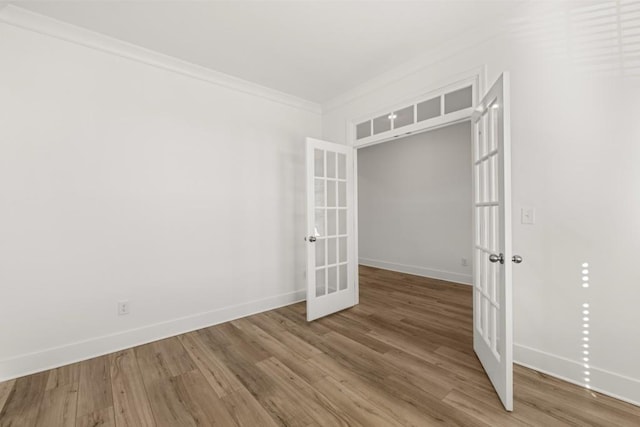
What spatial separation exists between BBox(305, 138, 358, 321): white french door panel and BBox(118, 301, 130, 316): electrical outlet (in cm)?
175

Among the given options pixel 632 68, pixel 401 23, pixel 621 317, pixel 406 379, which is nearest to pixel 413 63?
pixel 401 23

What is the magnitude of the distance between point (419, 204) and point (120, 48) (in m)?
4.75

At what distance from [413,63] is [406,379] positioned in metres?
2.91

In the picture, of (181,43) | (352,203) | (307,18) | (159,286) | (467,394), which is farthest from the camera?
(352,203)

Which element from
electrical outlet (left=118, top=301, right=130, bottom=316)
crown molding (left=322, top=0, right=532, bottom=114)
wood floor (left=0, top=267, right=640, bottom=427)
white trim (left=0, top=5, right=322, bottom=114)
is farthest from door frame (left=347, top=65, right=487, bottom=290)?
electrical outlet (left=118, top=301, right=130, bottom=316)

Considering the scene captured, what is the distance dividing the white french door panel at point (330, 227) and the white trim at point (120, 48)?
1.04 metres

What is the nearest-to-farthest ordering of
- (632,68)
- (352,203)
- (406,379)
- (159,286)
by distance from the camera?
(632,68), (406,379), (159,286), (352,203)

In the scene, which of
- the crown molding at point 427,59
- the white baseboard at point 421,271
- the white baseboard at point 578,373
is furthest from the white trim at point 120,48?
the white baseboard at point 421,271

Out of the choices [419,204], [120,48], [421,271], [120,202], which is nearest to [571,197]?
[419,204]

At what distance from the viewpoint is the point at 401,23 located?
2.26 meters

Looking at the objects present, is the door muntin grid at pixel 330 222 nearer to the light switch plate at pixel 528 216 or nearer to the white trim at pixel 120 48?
the white trim at pixel 120 48

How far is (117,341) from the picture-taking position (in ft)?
7.98

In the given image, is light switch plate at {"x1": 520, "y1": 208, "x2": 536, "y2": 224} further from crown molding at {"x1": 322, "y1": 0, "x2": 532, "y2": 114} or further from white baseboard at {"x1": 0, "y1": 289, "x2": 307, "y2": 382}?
white baseboard at {"x1": 0, "y1": 289, "x2": 307, "y2": 382}

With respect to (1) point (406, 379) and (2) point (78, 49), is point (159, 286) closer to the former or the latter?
(2) point (78, 49)
